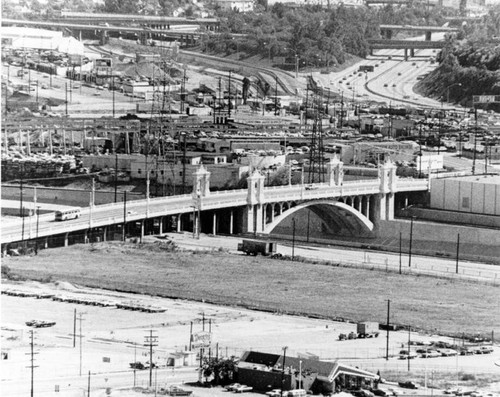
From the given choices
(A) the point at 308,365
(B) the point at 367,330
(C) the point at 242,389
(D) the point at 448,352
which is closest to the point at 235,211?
(B) the point at 367,330

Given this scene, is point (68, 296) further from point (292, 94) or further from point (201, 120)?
point (292, 94)

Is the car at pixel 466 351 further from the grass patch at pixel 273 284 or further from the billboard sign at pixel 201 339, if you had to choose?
the billboard sign at pixel 201 339

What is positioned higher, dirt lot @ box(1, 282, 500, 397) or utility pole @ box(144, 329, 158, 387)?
utility pole @ box(144, 329, 158, 387)

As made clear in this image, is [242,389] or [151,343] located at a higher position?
[151,343]

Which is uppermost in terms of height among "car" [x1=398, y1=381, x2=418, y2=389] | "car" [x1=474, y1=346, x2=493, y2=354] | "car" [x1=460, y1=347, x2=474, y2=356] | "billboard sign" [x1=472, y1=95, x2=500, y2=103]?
"billboard sign" [x1=472, y1=95, x2=500, y2=103]

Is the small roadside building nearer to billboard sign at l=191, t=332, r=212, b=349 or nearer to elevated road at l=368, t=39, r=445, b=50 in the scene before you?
billboard sign at l=191, t=332, r=212, b=349

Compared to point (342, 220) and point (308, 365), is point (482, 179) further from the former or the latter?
point (308, 365)

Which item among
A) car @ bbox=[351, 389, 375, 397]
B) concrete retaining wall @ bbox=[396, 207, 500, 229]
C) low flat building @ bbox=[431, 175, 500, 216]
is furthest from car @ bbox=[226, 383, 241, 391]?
low flat building @ bbox=[431, 175, 500, 216]
